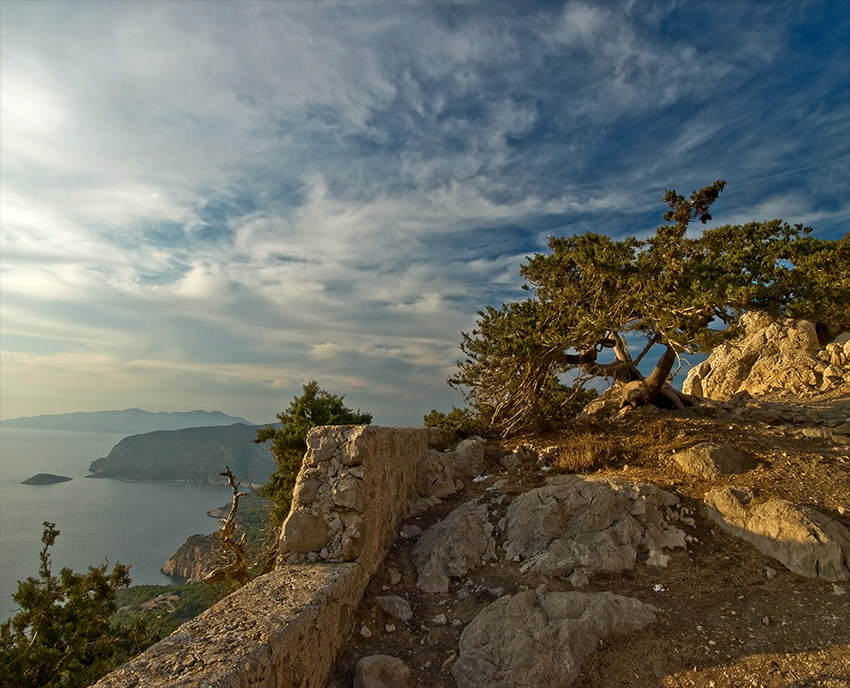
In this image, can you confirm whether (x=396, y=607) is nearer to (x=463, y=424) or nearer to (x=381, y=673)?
(x=381, y=673)

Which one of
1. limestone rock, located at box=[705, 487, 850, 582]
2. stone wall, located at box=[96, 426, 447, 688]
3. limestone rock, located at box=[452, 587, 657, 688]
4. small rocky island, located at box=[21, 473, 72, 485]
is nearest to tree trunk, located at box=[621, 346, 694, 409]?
limestone rock, located at box=[705, 487, 850, 582]

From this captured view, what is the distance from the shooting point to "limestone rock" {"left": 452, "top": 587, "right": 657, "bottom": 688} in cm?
421

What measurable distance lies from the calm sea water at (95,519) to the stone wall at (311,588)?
113ft

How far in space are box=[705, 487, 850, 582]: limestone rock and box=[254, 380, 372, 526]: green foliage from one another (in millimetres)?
7855

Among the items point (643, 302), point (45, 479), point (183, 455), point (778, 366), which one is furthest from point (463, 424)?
point (45, 479)

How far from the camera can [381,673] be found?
14.1 feet

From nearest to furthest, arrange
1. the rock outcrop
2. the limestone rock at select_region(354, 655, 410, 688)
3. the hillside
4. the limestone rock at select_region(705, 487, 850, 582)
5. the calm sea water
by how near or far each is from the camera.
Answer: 1. the limestone rock at select_region(354, 655, 410, 688)
2. the limestone rock at select_region(705, 487, 850, 582)
3. the rock outcrop
4. the calm sea water
5. the hillside

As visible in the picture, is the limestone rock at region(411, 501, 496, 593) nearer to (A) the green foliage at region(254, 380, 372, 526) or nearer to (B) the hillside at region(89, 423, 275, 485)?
(A) the green foliage at region(254, 380, 372, 526)

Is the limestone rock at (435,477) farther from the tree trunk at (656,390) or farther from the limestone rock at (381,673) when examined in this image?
the tree trunk at (656,390)

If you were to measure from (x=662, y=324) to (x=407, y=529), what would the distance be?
6549 mm

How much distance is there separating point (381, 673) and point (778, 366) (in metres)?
20.9

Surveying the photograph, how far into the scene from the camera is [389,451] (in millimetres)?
6875

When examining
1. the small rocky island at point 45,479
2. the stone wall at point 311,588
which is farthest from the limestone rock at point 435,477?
the small rocky island at point 45,479

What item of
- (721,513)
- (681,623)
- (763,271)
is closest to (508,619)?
(681,623)
